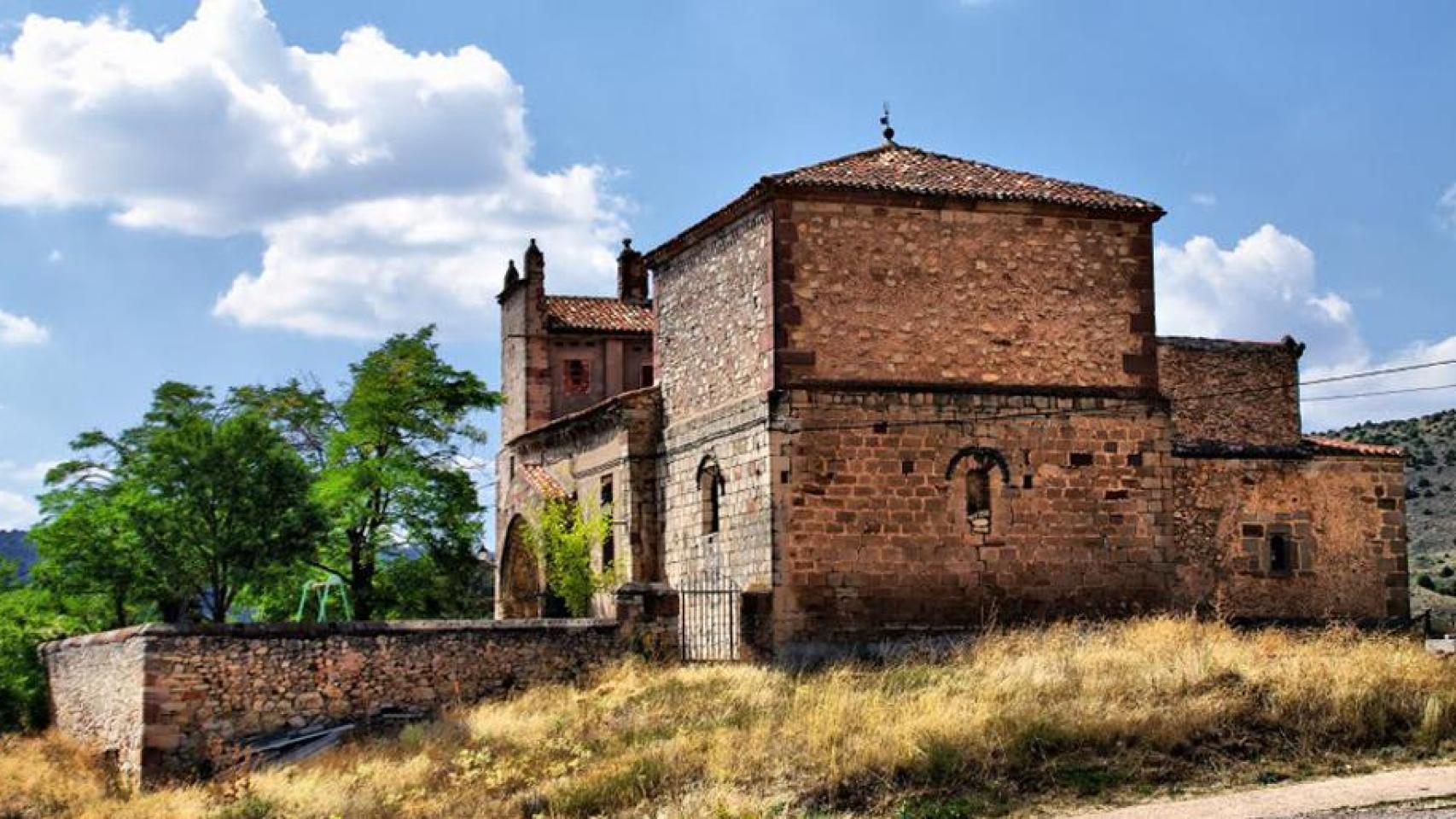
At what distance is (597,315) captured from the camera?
4581 cm

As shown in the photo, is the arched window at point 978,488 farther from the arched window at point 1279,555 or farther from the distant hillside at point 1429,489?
the distant hillside at point 1429,489

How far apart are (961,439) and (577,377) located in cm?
1668

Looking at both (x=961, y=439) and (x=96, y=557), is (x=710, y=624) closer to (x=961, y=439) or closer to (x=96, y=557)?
(x=961, y=439)

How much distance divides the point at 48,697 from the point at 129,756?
9.77m

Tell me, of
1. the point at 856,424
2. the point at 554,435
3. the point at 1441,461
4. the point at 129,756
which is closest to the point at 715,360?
the point at 856,424

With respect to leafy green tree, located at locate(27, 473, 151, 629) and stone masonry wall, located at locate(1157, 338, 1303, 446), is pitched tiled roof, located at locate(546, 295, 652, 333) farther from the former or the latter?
stone masonry wall, located at locate(1157, 338, 1303, 446)

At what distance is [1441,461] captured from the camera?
64.2 metres

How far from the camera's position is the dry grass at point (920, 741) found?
1992 centimetres

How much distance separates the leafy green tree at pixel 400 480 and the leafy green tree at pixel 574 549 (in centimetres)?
572

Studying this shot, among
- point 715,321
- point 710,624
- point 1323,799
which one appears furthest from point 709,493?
point 1323,799

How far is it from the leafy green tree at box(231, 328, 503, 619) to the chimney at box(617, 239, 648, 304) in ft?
18.4

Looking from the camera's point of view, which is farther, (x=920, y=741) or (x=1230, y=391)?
(x=1230, y=391)

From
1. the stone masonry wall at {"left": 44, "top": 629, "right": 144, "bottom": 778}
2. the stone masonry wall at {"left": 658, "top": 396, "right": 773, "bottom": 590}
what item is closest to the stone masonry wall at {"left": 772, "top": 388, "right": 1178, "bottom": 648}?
the stone masonry wall at {"left": 658, "top": 396, "right": 773, "bottom": 590}

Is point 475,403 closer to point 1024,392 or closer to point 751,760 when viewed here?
point 1024,392
